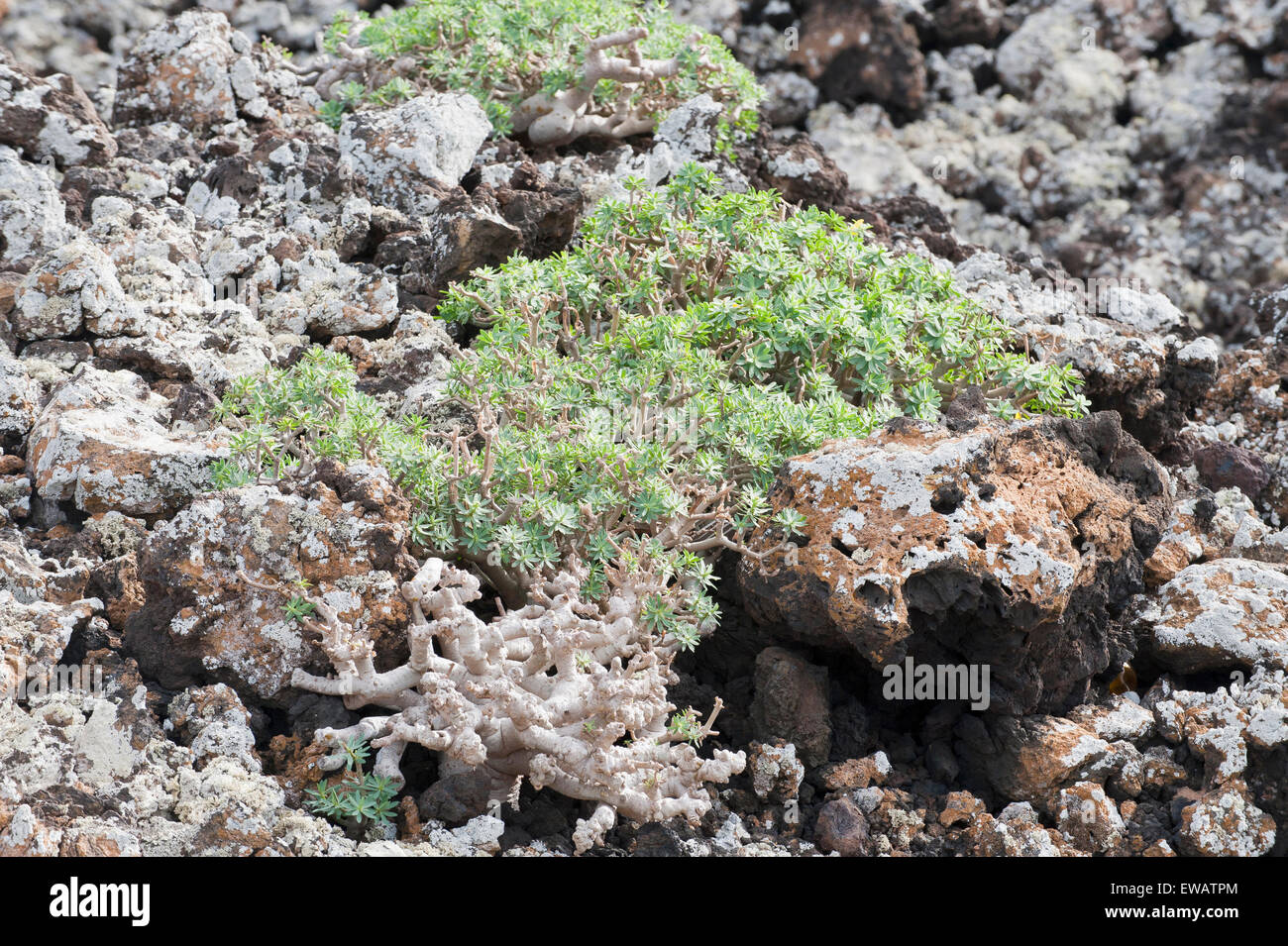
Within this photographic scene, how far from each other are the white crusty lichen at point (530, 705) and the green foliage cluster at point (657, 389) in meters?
0.39

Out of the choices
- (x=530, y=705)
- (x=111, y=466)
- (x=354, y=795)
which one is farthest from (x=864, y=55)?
(x=354, y=795)

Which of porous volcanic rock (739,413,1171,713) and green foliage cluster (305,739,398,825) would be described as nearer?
green foliage cluster (305,739,398,825)

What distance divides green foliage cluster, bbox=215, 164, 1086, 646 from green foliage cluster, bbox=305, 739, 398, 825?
1042mm

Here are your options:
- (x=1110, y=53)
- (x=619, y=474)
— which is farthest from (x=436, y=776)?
(x=1110, y=53)

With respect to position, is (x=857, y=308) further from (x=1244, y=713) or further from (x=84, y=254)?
(x=84, y=254)

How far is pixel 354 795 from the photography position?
4.82m

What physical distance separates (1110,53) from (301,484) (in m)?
11.1

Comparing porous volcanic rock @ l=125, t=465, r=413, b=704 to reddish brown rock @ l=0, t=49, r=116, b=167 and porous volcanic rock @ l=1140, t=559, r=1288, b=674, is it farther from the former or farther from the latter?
reddish brown rock @ l=0, t=49, r=116, b=167

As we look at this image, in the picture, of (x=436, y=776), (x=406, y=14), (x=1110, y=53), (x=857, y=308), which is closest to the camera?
(x=436, y=776)

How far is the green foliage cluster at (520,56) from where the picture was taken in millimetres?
9188

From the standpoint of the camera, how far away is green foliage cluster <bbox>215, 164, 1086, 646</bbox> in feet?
18.4

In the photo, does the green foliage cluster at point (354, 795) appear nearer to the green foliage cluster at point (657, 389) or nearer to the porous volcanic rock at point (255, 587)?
the porous volcanic rock at point (255, 587)

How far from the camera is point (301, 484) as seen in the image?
5422mm

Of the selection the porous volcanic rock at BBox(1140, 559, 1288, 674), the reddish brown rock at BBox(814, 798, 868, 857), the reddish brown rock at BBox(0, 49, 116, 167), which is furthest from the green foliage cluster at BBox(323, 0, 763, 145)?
the reddish brown rock at BBox(814, 798, 868, 857)
